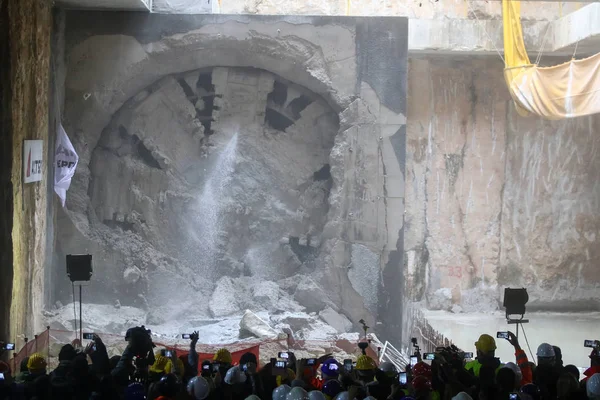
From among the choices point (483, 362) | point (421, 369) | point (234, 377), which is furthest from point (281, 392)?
point (483, 362)

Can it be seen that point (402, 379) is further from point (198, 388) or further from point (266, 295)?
point (266, 295)

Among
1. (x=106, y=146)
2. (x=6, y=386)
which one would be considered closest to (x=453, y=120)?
(x=106, y=146)

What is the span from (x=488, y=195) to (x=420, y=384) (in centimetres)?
894

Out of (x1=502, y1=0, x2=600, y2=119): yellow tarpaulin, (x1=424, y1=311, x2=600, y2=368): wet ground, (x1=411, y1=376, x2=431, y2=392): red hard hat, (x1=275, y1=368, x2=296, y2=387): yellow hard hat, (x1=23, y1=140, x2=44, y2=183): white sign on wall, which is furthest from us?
(x1=424, y1=311, x2=600, y2=368): wet ground

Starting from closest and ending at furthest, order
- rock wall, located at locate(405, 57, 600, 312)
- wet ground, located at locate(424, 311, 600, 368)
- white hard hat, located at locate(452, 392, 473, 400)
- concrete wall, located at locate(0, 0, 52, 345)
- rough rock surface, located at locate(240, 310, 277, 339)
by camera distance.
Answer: white hard hat, located at locate(452, 392, 473, 400)
concrete wall, located at locate(0, 0, 52, 345)
rough rock surface, located at locate(240, 310, 277, 339)
wet ground, located at locate(424, 311, 600, 368)
rock wall, located at locate(405, 57, 600, 312)

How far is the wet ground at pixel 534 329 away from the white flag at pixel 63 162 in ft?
19.8

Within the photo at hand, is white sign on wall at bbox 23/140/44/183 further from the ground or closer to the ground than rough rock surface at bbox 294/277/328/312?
further from the ground

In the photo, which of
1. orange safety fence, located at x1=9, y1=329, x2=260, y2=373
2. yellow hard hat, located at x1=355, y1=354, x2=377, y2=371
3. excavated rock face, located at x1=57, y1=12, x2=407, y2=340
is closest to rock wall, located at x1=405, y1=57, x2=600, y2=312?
excavated rock face, located at x1=57, y1=12, x2=407, y2=340

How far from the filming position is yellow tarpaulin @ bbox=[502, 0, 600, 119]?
34.5 ft

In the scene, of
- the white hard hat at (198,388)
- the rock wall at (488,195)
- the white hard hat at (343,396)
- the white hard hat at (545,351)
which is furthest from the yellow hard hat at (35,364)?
the rock wall at (488,195)

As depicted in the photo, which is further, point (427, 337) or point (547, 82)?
point (547, 82)

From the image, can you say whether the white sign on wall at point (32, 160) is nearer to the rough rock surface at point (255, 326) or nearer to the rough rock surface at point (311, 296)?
the rough rock surface at point (255, 326)

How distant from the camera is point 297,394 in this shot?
505cm

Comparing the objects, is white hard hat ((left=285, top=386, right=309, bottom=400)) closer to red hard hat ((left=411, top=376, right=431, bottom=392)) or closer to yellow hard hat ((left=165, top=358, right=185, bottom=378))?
red hard hat ((left=411, top=376, right=431, bottom=392))
